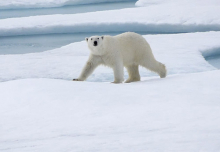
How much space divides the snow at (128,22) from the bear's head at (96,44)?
17.2 feet

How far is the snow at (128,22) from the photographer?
8.71 metres

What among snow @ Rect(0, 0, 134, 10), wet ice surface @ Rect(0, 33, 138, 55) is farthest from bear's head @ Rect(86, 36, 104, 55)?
snow @ Rect(0, 0, 134, 10)

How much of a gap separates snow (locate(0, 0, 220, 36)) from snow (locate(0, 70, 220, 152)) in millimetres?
5828

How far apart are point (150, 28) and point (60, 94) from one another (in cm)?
663

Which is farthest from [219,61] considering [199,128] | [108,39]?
[199,128]

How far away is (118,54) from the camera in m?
3.73

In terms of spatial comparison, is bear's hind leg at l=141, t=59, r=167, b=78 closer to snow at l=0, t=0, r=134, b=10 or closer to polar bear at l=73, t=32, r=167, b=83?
polar bear at l=73, t=32, r=167, b=83

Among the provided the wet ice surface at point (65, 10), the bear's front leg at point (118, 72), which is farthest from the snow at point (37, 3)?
the bear's front leg at point (118, 72)

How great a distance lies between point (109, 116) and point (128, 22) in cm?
700

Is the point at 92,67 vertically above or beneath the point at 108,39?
beneath

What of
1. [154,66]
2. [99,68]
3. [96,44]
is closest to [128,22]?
[99,68]

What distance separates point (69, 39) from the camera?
29.0ft

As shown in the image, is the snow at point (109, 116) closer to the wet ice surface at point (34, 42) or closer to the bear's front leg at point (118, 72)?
the bear's front leg at point (118, 72)

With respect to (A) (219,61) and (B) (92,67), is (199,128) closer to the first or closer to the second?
(B) (92,67)
